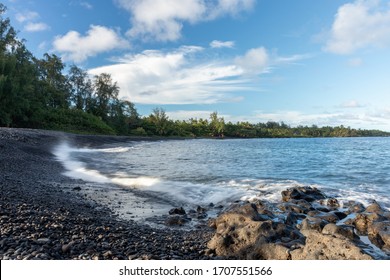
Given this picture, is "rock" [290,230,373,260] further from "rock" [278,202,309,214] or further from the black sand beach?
"rock" [278,202,309,214]

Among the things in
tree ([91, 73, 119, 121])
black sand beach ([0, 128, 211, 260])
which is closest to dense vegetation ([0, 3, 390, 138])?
tree ([91, 73, 119, 121])

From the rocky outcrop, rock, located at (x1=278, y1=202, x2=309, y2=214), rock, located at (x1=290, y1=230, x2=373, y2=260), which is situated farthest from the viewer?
rock, located at (x1=278, y1=202, x2=309, y2=214)

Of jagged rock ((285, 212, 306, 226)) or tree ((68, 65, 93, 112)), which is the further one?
tree ((68, 65, 93, 112))

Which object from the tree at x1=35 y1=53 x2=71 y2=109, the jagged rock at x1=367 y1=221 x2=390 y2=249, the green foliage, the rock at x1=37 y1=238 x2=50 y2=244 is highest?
the tree at x1=35 y1=53 x2=71 y2=109

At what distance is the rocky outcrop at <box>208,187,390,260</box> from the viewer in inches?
255

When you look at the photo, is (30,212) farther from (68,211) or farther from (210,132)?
(210,132)

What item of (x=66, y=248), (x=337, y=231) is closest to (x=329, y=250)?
(x=337, y=231)

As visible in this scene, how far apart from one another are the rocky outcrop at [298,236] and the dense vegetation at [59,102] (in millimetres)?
54244

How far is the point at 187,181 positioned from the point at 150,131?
343 feet

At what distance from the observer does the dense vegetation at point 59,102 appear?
183 ft

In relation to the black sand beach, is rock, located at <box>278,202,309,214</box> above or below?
below

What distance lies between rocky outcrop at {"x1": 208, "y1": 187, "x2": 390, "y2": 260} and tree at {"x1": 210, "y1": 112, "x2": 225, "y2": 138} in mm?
144838

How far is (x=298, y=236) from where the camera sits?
26.9 ft

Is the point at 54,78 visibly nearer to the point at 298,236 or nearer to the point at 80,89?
the point at 80,89
